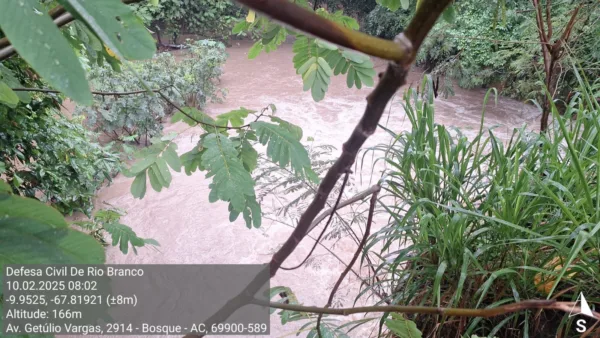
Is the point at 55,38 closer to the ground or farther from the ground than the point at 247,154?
farther from the ground

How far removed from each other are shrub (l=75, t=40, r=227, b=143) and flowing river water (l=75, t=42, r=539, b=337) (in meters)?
0.36

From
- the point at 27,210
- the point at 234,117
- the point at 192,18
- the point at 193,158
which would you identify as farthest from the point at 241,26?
the point at 192,18

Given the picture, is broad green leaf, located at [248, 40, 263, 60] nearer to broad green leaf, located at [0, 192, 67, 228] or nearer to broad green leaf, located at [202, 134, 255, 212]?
broad green leaf, located at [202, 134, 255, 212]

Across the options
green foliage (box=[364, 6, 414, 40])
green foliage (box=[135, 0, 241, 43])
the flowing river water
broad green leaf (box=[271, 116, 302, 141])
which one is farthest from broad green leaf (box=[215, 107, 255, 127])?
green foliage (box=[135, 0, 241, 43])

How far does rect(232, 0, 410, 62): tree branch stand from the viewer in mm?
129

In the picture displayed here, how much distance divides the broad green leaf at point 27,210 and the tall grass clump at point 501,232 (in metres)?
0.78

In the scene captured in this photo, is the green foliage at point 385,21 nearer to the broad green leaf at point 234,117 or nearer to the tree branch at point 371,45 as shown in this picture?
the broad green leaf at point 234,117

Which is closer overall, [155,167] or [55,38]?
[55,38]

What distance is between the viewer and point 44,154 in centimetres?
199

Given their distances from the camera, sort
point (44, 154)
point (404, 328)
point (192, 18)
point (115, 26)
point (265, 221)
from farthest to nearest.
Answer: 1. point (192, 18)
2. point (265, 221)
3. point (44, 154)
4. point (404, 328)
5. point (115, 26)

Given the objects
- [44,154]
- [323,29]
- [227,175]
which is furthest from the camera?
[44,154]

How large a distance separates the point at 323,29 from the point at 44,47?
0.17 metres

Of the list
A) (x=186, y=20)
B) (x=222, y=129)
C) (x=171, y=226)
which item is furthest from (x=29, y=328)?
(x=186, y=20)

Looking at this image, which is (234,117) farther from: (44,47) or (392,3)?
(44,47)
